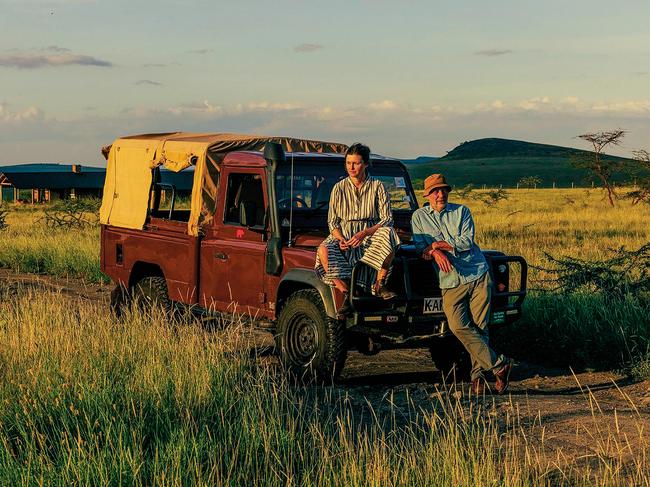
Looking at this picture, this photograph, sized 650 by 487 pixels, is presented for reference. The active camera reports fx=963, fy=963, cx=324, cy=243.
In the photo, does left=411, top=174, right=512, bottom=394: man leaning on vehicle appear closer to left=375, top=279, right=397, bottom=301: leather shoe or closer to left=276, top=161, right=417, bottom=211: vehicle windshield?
left=375, top=279, right=397, bottom=301: leather shoe

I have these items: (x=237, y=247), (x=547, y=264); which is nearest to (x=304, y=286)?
(x=237, y=247)

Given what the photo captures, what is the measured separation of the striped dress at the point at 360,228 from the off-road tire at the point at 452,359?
159 centimetres

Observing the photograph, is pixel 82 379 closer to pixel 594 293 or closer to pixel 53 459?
pixel 53 459

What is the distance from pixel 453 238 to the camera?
8047 millimetres

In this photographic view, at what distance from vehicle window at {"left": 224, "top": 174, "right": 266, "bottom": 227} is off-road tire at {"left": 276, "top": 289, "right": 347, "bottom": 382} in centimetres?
112

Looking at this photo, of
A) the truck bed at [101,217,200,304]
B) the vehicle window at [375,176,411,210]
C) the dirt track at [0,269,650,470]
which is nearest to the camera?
the dirt track at [0,269,650,470]

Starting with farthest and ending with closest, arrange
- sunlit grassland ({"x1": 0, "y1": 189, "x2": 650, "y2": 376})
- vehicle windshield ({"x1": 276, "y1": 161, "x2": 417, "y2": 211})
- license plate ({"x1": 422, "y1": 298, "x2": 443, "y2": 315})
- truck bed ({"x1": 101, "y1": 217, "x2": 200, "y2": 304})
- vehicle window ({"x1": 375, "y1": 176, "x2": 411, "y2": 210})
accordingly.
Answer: sunlit grassland ({"x1": 0, "y1": 189, "x2": 650, "y2": 376}) → truck bed ({"x1": 101, "y1": 217, "x2": 200, "y2": 304}) → vehicle window ({"x1": 375, "y1": 176, "x2": 411, "y2": 210}) → vehicle windshield ({"x1": 276, "y1": 161, "x2": 417, "y2": 211}) → license plate ({"x1": 422, "y1": 298, "x2": 443, "y2": 315})

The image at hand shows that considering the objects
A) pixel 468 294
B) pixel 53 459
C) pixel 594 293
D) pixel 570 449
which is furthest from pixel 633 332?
pixel 53 459

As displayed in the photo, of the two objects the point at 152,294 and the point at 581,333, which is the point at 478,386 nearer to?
the point at 581,333

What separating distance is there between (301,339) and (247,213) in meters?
1.37

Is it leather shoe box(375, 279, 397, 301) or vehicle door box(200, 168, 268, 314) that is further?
vehicle door box(200, 168, 268, 314)

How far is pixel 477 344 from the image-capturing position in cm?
814

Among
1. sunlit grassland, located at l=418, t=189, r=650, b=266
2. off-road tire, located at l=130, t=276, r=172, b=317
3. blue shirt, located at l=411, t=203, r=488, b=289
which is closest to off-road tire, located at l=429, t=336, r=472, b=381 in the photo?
blue shirt, located at l=411, t=203, r=488, b=289

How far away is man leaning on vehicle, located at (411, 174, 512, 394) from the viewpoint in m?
8.04
